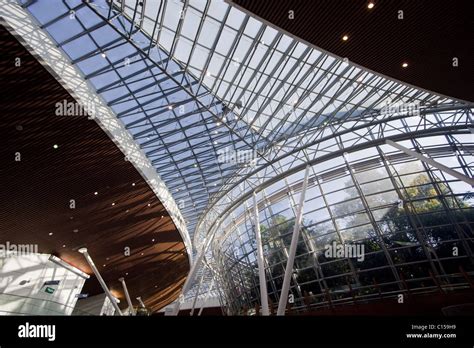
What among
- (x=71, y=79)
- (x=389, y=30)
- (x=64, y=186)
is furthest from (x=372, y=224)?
(x=64, y=186)

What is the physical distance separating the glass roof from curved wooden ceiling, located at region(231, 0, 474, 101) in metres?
3.50

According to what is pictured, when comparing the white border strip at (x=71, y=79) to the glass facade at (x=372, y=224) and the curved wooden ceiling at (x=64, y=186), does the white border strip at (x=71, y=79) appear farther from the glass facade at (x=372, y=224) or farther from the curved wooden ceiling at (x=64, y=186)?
the glass facade at (x=372, y=224)

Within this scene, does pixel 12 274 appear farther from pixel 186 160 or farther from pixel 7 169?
pixel 186 160

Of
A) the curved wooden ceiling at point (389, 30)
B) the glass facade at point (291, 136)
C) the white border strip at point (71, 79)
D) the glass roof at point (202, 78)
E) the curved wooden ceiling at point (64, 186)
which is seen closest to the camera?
the curved wooden ceiling at point (389, 30)

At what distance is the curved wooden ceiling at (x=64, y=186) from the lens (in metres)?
13.4

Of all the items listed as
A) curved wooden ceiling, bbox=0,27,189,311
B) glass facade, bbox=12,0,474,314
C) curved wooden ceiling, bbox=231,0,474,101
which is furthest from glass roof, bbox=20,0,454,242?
curved wooden ceiling, bbox=231,0,474,101

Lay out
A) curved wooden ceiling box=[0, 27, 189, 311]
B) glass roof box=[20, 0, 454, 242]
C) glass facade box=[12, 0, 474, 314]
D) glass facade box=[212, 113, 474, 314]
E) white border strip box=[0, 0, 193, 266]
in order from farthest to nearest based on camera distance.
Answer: glass facade box=[212, 113, 474, 314]
glass facade box=[12, 0, 474, 314]
glass roof box=[20, 0, 454, 242]
curved wooden ceiling box=[0, 27, 189, 311]
white border strip box=[0, 0, 193, 266]

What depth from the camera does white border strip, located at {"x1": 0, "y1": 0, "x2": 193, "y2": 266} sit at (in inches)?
451

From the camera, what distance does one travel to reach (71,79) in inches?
564

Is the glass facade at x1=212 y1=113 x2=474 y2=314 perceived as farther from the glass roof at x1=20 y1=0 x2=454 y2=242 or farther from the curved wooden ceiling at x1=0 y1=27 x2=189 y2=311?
the curved wooden ceiling at x1=0 y1=27 x2=189 y2=311

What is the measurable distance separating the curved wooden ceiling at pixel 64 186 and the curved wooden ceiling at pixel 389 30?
399 inches

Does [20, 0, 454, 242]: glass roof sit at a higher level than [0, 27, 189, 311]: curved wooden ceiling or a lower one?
higher

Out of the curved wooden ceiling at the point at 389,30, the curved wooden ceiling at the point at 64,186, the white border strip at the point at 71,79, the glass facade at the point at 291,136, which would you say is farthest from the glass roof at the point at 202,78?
the curved wooden ceiling at the point at 389,30

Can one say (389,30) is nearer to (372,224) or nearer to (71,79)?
(372,224)
